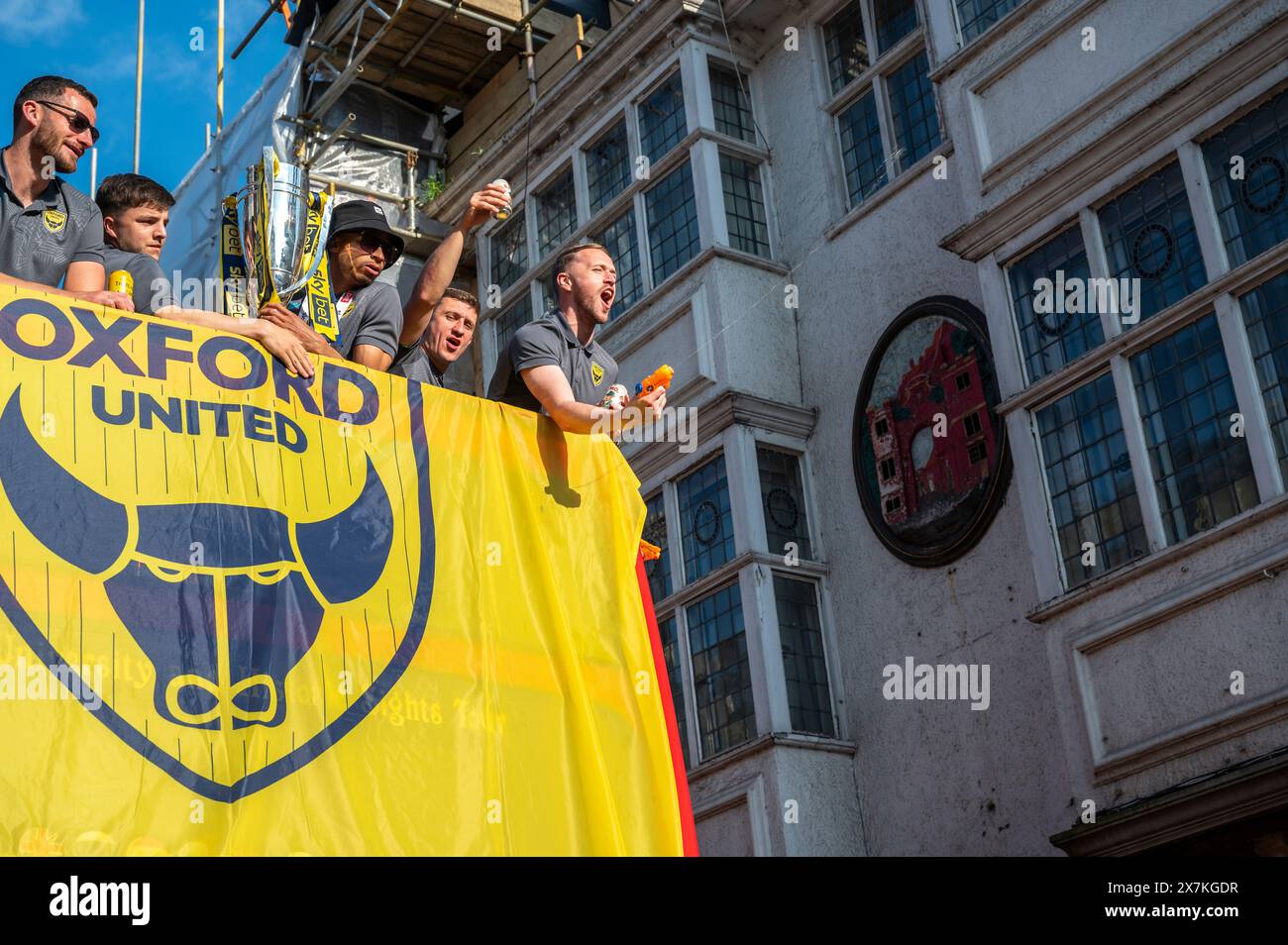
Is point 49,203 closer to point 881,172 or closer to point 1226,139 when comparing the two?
point 1226,139

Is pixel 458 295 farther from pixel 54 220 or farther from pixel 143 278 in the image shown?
pixel 54 220

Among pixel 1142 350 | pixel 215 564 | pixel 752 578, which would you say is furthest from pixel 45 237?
pixel 752 578

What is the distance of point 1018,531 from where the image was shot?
11.0 m

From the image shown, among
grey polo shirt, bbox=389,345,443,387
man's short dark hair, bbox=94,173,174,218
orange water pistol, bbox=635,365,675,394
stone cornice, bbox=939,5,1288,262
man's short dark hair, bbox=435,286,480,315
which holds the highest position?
stone cornice, bbox=939,5,1288,262

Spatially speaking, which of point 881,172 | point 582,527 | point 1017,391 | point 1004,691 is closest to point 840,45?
point 881,172

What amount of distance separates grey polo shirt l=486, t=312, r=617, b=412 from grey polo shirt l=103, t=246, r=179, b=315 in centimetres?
137

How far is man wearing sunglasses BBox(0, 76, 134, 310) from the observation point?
18.5 feet

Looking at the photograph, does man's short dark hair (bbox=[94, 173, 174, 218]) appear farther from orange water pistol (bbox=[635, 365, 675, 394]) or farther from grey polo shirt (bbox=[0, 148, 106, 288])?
orange water pistol (bbox=[635, 365, 675, 394])

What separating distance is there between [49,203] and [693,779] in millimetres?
7699

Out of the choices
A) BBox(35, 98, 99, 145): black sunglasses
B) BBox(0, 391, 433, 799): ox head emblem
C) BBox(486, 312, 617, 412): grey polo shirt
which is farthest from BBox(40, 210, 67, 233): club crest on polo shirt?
BBox(486, 312, 617, 412): grey polo shirt

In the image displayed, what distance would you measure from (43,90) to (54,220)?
19.9 inches

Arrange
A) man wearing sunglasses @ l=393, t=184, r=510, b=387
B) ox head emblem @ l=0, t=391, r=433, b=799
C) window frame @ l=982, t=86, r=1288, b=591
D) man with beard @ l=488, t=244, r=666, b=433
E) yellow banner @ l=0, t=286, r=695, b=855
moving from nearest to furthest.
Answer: yellow banner @ l=0, t=286, r=695, b=855
ox head emblem @ l=0, t=391, r=433, b=799
man with beard @ l=488, t=244, r=666, b=433
man wearing sunglasses @ l=393, t=184, r=510, b=387
window frame @ l=982, t=86, r=1288, b=591

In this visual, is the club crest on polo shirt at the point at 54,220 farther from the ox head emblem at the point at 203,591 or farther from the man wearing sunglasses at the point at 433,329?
the man wearing sunglasses at the point at 433,329

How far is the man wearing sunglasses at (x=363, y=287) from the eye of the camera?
6352mm
